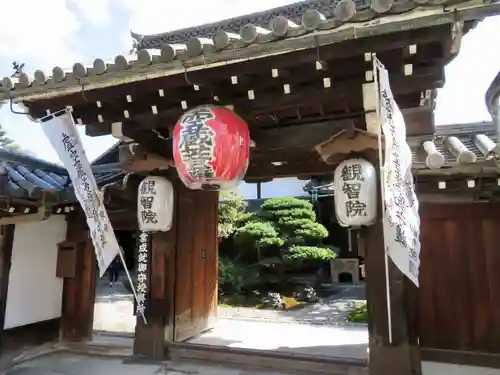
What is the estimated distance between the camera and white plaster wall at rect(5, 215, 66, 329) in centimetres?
711

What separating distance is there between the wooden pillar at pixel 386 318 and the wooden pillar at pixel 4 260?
597 cm

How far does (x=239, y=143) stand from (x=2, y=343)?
556 cm

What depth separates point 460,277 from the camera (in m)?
5.80

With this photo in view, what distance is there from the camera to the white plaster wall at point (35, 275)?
7.11 meters

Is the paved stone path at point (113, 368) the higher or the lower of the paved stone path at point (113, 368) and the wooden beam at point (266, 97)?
the lower

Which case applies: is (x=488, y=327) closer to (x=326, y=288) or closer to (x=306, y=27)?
(x=306, y=27)

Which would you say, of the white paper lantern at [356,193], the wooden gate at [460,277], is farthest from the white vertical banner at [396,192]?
the wooden gate at [460,277]

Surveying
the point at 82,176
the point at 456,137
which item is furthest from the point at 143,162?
the point at 456,137

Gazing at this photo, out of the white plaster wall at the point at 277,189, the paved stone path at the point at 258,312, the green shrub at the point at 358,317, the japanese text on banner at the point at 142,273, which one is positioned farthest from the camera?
the white plaster wall at the point at 277,189

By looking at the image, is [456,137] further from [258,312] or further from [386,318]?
[258,312]

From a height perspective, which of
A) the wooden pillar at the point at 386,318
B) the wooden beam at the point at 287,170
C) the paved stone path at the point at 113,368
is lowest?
the paved stone path at the point at 113,368

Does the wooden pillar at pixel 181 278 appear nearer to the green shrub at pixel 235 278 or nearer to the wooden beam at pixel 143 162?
the wooden beam at pixel 143 162

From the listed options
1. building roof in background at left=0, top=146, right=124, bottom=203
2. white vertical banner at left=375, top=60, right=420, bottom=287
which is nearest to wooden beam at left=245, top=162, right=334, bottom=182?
white vertical banner at left=375, top=60, right=420, bottom=287

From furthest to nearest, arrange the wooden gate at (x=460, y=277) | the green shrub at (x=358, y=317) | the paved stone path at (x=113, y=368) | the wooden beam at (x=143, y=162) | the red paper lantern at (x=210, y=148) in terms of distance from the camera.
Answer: the green shrub at (x=358, y=317) < the wooden beam at (x=143, y=162) < the paved stone path at (x=113, y=368) < the wooden gate at (x=460, y=277) < the red paper lantern at (x=210, y=148)
